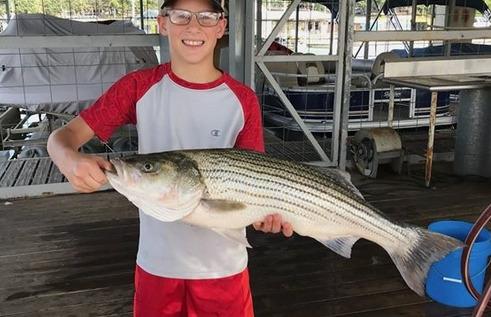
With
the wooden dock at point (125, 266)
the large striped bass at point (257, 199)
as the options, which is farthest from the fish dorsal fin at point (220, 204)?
the wooden dock at point (125, 266)

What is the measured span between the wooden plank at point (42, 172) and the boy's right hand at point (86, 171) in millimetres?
3762

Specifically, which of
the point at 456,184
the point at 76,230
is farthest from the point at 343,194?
the point at 456,184

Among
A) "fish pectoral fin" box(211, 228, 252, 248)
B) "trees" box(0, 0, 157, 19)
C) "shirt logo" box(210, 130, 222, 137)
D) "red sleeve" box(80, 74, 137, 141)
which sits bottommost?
"fish pectoral fin" box(211, 228, 252, 248)

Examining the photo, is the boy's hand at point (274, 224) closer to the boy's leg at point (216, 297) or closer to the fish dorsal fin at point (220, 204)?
the fish dorsal fin at point (220, 204)

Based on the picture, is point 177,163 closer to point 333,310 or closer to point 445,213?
point 333,310

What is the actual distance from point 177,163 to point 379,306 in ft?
6.43

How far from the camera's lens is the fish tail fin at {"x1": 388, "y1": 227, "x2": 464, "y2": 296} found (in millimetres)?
1879

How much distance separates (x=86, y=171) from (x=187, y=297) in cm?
69

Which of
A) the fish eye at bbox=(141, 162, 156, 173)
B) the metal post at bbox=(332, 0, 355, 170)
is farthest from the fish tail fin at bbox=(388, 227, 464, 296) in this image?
the metal post at bbox=(332, 0, 355, 170)

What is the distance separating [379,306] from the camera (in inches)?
123

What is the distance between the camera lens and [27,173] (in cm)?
535

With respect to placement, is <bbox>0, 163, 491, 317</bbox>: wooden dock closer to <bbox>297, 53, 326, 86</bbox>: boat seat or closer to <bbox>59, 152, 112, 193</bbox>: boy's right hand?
<bbox>59, 152, 112, 193</bbox>: boy's right hand

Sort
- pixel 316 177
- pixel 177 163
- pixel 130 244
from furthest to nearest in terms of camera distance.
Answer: pixel 130 244 → pixel 316 177 → pixel 177 163

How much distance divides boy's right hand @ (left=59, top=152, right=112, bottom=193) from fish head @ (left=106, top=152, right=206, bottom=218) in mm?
39
